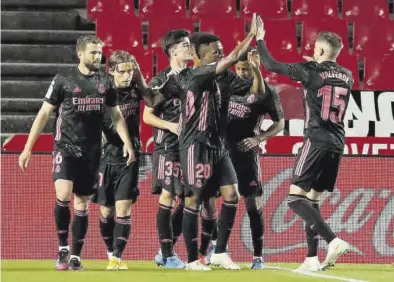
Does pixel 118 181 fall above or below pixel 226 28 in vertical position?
below

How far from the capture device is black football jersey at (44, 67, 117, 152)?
9.14 meters

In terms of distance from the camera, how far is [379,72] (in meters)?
15.2

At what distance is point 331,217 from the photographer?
11930 mm

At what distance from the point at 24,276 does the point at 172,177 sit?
170 cm

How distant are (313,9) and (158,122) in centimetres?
675

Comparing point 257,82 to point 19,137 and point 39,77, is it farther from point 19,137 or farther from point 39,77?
point 39,77

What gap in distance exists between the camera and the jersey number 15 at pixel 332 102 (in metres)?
8.91

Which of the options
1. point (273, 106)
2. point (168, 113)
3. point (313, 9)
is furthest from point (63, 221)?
point (313, 9)

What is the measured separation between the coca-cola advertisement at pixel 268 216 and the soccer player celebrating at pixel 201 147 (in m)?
2.79

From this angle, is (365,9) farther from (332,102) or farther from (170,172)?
(332,102)

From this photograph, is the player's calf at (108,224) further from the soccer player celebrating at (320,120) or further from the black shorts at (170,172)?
the soccer player celebrating at (320,120)

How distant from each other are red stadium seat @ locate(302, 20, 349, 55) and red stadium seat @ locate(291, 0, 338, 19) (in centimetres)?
18

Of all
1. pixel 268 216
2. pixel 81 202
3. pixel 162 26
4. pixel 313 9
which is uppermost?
pixel 313 9

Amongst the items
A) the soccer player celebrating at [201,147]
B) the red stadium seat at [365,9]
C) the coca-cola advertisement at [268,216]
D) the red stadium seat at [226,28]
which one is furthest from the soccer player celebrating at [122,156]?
the red stadium seat at [365,9]
